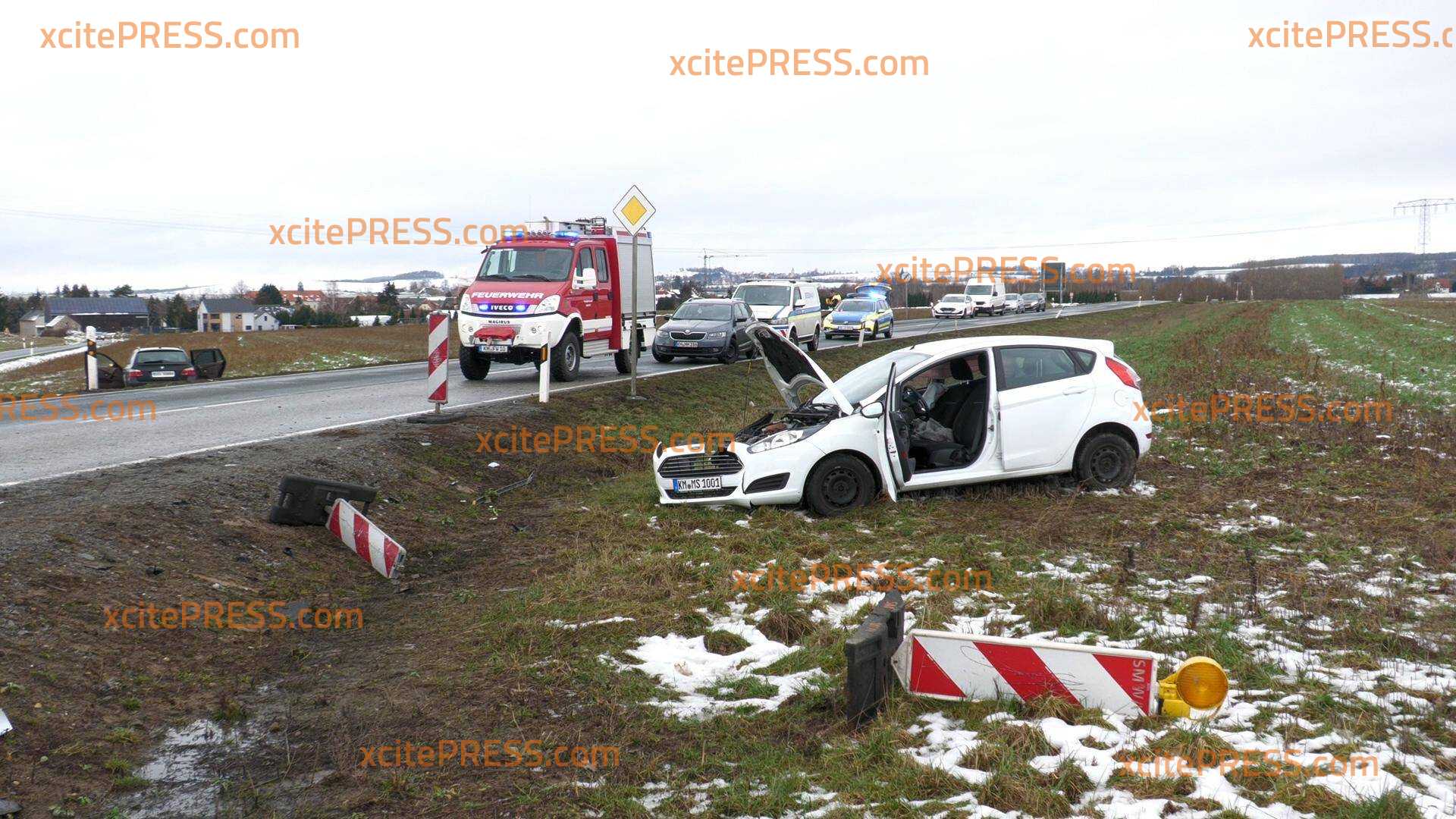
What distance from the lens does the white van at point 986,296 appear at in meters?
57.5

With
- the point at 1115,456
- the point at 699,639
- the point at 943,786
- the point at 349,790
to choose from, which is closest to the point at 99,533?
the point at 349,790

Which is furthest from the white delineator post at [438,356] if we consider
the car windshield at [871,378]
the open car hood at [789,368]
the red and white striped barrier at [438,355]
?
the car windshield at [871,378]

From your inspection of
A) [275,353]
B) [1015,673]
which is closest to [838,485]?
[1015,673]

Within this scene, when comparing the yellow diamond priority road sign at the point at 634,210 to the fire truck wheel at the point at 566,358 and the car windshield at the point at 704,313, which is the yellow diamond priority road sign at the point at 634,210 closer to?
the fire truck wheel at the point at 566,358

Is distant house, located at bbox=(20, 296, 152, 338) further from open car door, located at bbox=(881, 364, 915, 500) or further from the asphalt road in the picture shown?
open car door, located at bbox=(881, 364, 915, 500)

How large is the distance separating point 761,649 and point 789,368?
439 centimetres

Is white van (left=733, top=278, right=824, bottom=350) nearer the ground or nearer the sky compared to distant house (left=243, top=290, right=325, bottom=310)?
nearer the ground

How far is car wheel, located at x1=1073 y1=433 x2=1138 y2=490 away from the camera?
32.2 ft

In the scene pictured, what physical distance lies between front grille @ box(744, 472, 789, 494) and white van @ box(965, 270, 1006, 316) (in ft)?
161

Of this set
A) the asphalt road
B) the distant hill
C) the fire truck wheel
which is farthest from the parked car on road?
the distant hill

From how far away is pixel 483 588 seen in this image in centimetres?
757

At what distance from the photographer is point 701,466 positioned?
9.56 m

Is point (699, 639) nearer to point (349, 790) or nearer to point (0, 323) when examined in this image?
point (349, 790)

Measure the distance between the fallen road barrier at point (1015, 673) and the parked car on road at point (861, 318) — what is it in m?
28.9
